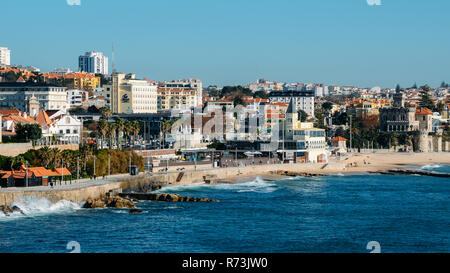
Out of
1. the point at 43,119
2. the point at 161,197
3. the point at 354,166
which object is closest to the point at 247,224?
the point at 161,197

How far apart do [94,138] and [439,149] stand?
65.0m

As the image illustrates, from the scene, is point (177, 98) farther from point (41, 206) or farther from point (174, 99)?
point (41, 206)

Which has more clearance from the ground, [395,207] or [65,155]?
[65,155]

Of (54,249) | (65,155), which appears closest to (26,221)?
(54,249)

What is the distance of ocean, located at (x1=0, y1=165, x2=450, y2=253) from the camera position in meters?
34.7

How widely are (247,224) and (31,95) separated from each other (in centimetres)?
7962

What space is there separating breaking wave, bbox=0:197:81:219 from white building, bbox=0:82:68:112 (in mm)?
71369

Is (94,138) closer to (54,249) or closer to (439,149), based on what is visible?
(54,249)

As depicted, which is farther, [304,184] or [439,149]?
[439,149]

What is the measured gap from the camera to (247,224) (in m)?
42.1

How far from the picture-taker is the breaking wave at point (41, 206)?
43.1 m

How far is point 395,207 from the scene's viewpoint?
52000 millimetres
